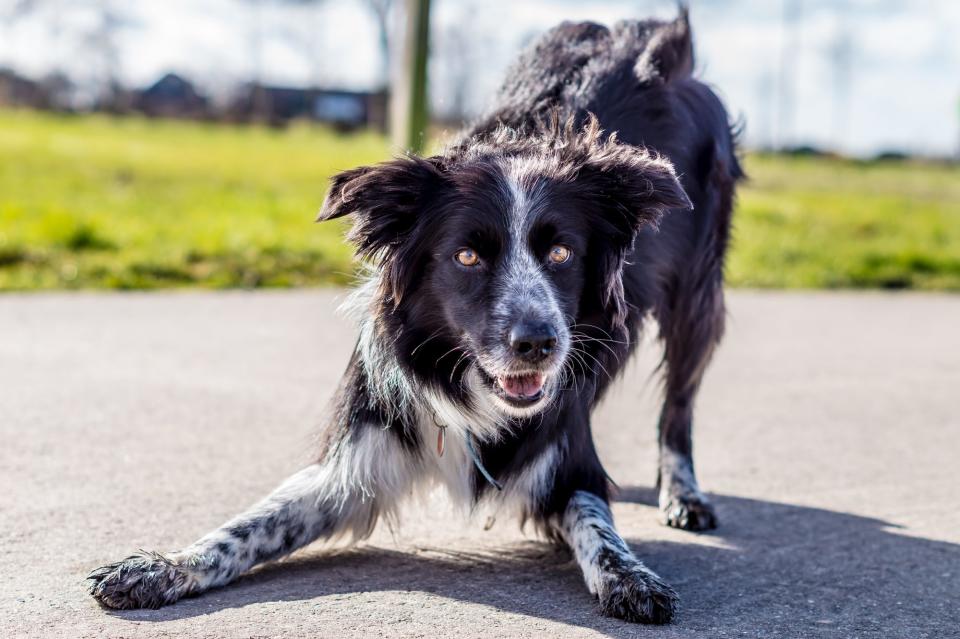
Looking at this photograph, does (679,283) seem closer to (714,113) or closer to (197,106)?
(714,113)

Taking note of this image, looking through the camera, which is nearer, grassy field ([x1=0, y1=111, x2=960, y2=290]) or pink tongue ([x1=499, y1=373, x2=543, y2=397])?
pink tongue ([x1=499, y1=373, x2=543, y2=397])

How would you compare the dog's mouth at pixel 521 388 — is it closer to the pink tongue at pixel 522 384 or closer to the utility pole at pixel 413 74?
the pink tongue at pixel 522 384

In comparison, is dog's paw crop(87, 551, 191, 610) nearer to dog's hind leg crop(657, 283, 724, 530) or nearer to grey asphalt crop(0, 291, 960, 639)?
grey asphalt crop(0, 291, 960, 639)

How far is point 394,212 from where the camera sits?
4262 millimetres

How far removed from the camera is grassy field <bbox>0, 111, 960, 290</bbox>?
11.3 m

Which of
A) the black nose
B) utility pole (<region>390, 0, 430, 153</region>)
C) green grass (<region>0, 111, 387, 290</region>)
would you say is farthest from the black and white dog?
utility pole (<region>390, 0, 430, 153</region>)

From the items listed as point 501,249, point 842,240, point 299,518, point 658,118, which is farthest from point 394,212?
Result: point 842,240

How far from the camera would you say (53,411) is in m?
6.34

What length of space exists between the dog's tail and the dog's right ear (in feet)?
5.57

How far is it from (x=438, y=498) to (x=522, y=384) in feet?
2.78

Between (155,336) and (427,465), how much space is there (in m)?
4.63

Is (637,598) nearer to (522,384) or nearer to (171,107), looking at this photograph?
(522,384)

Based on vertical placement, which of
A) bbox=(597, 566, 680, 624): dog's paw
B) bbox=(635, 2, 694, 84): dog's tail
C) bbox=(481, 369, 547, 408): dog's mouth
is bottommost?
bbox=(597, 566, 680, 624): dog's paw

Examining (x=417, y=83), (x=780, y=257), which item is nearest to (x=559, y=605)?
(x=417, y=83)
